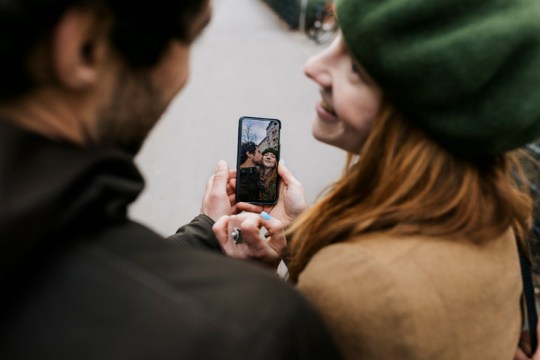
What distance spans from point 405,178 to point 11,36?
2.69ft

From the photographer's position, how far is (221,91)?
618 centimetres

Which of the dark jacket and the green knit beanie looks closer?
the dark jacket

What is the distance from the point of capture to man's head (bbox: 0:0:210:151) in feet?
2.17

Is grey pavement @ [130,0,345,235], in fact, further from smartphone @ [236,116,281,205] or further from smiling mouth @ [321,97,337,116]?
smiling mouth @ [321,97,337,116]

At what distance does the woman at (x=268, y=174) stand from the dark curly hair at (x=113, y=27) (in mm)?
1063

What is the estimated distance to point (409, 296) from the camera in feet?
2.92

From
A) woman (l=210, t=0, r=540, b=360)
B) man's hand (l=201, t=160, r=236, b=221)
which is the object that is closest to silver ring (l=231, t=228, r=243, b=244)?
man's hand (l=201, t=160, r=236, b=221)

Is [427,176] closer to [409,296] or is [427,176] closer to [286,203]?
[409,296]

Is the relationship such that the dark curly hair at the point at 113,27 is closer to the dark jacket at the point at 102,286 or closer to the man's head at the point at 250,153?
the dark jacket at the point at 102,286

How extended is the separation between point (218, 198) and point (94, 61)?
1200 millimetres

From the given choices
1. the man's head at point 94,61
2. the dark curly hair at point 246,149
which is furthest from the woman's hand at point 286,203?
the man's head at point 94,61

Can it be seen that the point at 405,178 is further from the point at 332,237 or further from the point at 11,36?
the point at 11,36

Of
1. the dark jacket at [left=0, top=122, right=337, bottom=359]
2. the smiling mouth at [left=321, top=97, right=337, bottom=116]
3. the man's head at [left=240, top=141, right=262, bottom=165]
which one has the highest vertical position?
the smiling mouth at [left=321, top=97, right=337, bottom=116]

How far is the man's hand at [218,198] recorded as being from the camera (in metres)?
1.90
